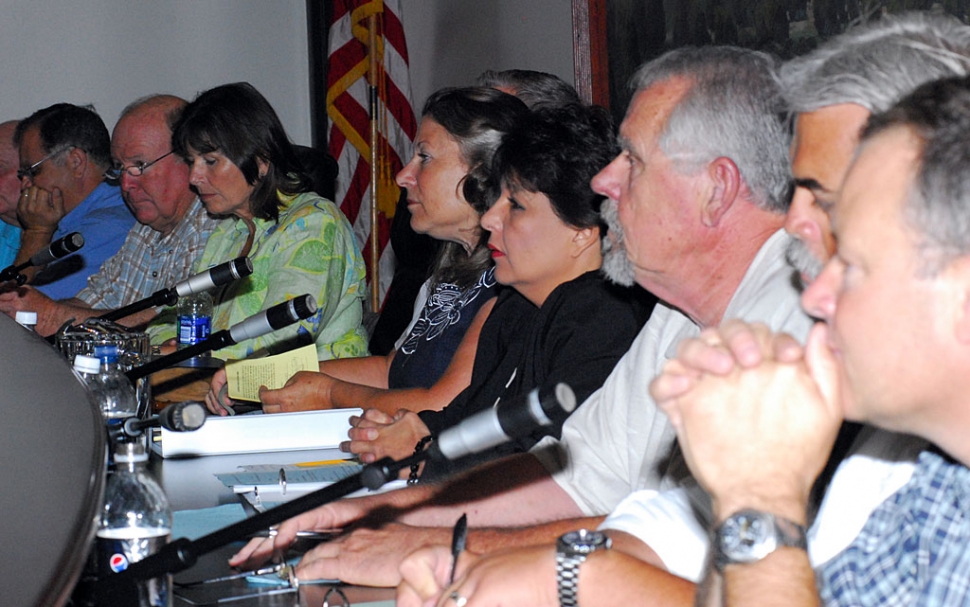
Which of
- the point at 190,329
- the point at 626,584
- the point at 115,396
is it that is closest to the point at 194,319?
the point at 190,329

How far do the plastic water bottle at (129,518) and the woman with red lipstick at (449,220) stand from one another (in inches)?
52.3

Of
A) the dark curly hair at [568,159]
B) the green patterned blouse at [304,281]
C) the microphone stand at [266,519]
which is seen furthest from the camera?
the green patterned blouse at [304,281]

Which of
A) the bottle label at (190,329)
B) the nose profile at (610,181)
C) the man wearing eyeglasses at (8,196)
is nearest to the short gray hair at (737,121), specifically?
the nose profile at (610,181)

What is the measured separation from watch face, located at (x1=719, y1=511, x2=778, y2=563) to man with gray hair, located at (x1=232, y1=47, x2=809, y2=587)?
0.66 metres

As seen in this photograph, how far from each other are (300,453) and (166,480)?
365 millimetres

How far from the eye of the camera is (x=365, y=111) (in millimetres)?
5344

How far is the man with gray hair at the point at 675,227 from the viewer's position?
1.64m

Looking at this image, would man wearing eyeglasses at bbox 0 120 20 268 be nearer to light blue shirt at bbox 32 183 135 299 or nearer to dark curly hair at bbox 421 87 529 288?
light blue shirt at bbox 32 183 135 299

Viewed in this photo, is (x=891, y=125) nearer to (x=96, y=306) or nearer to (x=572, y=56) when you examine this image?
(x=572, y=56)

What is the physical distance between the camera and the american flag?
16.6 ft

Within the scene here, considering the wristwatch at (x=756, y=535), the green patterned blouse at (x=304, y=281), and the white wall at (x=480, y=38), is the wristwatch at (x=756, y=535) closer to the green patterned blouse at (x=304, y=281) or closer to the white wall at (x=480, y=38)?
the green patterned blouse at (x=304, y=281)

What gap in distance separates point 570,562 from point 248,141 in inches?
103

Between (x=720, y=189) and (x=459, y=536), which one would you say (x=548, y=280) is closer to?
(x=720, y=189)

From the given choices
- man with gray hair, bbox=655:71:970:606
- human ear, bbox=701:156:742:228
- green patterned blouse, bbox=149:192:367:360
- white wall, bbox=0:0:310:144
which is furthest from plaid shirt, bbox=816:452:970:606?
white wall, bbox=0:0:310:144
